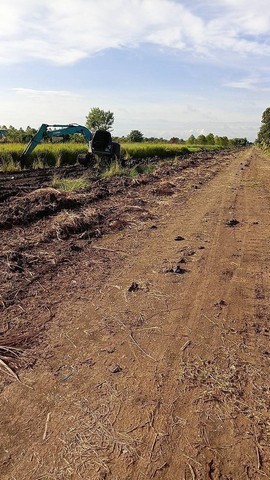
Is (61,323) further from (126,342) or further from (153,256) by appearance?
(153,256)

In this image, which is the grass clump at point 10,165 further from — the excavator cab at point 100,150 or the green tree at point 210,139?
the green tree at point 210,139

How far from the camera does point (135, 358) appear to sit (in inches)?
143

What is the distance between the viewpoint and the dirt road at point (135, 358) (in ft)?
8.50

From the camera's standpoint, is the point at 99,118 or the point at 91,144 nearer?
the point at 91,144

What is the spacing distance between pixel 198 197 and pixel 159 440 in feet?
34.1

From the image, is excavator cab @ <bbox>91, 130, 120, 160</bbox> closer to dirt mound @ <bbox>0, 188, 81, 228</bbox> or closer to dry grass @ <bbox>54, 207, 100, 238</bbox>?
dirt mound @ <bbox>0, 188, 81, 228</bbox>

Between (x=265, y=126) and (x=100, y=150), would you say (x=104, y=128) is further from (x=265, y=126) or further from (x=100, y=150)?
(x=100, y=150)

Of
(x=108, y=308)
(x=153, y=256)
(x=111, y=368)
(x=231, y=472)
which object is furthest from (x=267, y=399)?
(x=153, y=256)

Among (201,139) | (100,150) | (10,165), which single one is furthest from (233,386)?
(201,139)

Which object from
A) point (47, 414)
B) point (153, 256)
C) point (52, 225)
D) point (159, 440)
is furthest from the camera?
point (52, 225)

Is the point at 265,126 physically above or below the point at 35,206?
above

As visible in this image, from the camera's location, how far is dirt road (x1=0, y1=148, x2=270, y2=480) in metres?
2.59

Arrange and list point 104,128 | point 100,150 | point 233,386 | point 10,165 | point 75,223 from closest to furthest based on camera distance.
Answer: point 233,386 < point 75,223 < point 10,165 < point 100,150 < point 104,128

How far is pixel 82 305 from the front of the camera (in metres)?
4.62
